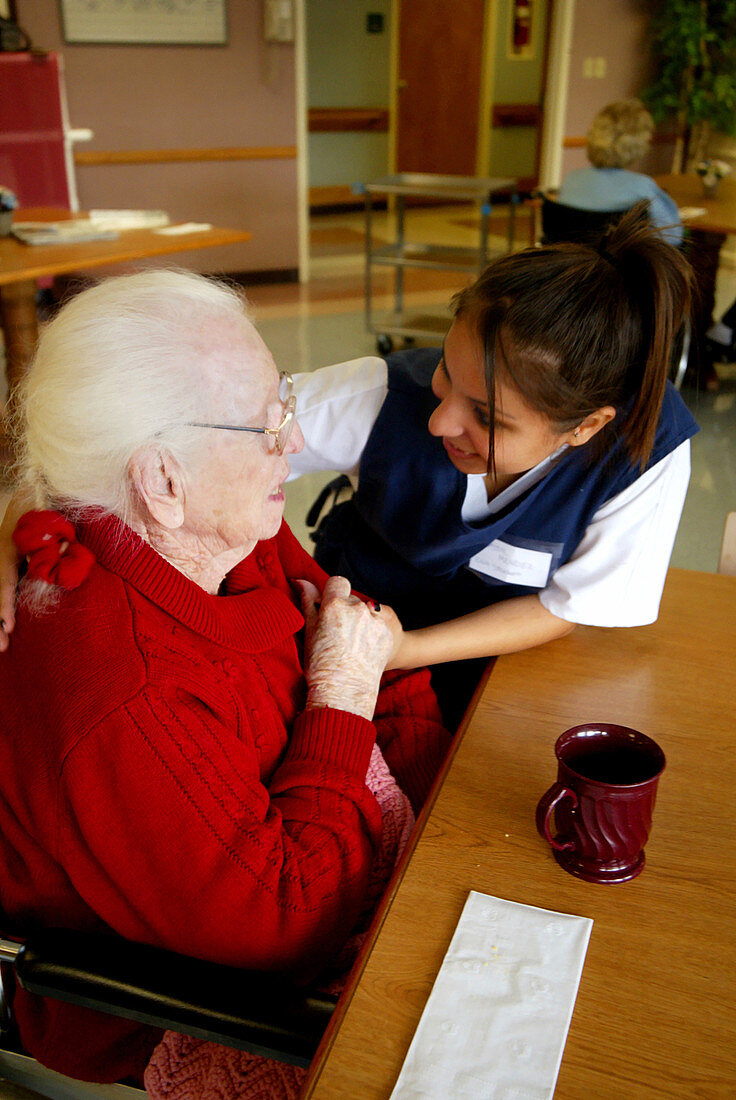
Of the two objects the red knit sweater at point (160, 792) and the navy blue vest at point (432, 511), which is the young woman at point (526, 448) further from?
the red knit sweater at point (160, 792)

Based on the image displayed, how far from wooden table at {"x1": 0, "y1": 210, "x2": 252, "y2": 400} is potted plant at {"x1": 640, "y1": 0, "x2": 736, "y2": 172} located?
5.55 meters

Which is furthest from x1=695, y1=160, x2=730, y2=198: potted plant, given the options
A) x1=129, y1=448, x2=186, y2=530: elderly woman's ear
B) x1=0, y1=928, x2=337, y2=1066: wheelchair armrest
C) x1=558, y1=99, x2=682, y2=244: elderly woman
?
→ x1=0, y1=928, x2=337, y2=1066: wheelchair armrest

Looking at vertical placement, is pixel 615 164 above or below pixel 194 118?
below

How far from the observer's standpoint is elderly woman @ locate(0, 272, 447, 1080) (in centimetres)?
92

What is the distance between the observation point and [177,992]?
872 millimetres

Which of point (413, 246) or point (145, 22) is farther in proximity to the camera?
point (145, 22)

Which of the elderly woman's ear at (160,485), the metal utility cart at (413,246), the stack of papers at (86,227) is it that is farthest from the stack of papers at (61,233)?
the elderly woman's ear at (160,485)

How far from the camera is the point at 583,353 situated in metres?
1.24

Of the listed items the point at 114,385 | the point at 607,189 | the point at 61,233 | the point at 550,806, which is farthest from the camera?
the point at 607,189

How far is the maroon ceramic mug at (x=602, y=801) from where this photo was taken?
0.88 metres

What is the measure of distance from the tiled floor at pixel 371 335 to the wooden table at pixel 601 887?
639mm

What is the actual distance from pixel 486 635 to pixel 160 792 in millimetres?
619

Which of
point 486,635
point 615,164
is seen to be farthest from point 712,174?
point 486,635

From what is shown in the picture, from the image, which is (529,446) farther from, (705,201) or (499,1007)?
(705,201)
